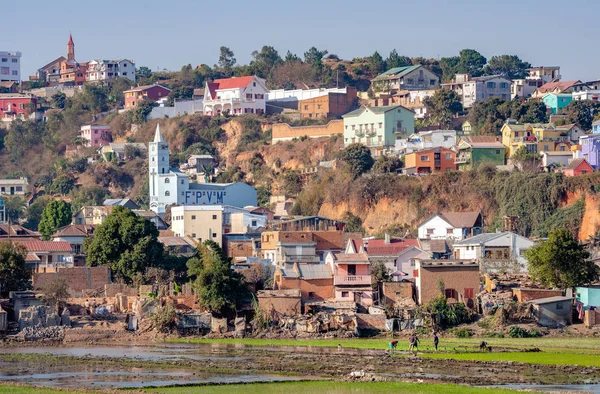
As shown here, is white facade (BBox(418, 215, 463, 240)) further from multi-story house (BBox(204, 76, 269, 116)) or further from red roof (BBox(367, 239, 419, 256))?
multi-story house (BBox(204, 76, 269, 116))

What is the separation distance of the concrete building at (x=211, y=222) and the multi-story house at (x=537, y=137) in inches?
698

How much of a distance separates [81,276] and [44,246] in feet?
30.5

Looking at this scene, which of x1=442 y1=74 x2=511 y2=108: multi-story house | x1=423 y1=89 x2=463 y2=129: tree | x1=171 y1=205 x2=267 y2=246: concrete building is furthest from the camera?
x1=442 y1=74 x2=511 y2=108: multi-story house

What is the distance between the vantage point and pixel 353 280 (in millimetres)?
59156

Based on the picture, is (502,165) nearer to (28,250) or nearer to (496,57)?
(28,250)

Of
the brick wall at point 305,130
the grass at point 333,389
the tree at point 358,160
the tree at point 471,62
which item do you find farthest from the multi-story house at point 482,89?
the grass at point 333,389

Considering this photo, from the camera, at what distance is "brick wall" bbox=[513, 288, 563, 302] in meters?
56.6

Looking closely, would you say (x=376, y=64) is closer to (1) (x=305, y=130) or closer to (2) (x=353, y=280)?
(1) (x=305, y=130)

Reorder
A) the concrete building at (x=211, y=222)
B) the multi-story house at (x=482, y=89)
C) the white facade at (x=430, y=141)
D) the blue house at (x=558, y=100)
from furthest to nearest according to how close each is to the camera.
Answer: the multi-story house at (x=482, y=89)
the blue house at (x=558, y=100)
the white facade at (x=430, y=141)
the concrete building at (x=211, y=222)

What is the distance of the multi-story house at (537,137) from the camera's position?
83.3 meters

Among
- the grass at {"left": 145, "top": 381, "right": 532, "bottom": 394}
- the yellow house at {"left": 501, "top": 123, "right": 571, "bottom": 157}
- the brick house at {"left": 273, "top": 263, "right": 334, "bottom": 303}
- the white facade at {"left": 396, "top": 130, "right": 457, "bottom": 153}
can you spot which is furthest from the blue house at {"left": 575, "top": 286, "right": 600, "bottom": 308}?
the white facade at {"left": 396, "top": 130, "right": 457, "bottom": 153}

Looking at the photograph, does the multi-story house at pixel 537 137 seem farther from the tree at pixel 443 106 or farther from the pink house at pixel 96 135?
the pink house at pixel 96 135

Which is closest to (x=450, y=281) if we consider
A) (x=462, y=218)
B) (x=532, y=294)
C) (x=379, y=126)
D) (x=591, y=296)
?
(x=532, y=294)

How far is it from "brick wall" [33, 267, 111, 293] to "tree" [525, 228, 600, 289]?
22.0 meters
